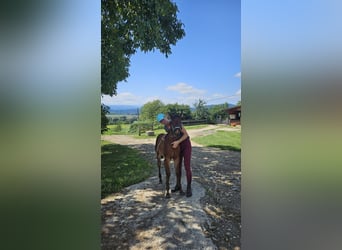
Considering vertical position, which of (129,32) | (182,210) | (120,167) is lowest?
(182,210)

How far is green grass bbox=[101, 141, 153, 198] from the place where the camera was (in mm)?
1476

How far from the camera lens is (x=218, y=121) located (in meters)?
1.57

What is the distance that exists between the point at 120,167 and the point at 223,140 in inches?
28.2

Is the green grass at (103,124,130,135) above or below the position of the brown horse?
above

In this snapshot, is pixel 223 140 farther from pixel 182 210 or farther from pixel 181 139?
pixel 182 210

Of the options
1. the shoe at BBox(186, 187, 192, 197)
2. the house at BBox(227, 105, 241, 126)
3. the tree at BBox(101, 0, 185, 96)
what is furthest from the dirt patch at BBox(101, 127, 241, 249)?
the tree at BBox(101, 0, 185, 96)

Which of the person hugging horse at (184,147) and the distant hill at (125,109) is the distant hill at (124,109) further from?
the person hugging horse at (184,147)

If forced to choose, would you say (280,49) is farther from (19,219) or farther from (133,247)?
(19,219)

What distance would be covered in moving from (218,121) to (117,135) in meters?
0.69

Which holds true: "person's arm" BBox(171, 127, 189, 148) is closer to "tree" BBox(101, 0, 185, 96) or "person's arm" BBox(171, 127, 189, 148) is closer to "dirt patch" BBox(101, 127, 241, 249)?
"dirt patch" BBox(101, 127, 241, 249)

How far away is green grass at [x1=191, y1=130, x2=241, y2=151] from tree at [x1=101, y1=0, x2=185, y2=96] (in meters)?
0.63

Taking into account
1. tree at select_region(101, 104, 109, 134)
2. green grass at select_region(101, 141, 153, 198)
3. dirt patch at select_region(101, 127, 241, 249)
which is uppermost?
tree at select_region(101, 104, 109, 134)

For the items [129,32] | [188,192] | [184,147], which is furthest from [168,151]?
[129,32]

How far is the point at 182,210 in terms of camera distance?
1.48 metres
